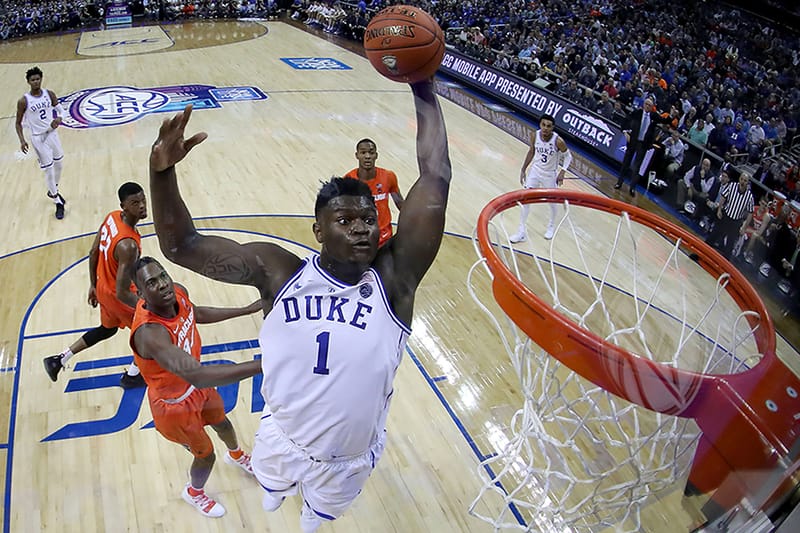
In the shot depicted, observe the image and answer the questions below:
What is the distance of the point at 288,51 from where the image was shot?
14.5m

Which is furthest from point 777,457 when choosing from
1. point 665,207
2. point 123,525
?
point 665,207

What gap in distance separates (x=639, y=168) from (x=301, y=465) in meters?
6.29

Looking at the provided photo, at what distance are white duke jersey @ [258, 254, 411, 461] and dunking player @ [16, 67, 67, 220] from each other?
17.5 feet

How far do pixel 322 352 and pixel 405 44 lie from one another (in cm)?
124

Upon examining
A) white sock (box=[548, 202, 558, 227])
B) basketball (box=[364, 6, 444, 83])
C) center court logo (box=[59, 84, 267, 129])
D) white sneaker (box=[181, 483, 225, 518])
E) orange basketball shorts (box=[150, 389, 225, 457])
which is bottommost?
center court logo (box=[59, 84, 267, 129])

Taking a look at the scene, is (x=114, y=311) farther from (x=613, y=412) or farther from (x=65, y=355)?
(x=613, y=412)

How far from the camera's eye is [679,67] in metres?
7.03

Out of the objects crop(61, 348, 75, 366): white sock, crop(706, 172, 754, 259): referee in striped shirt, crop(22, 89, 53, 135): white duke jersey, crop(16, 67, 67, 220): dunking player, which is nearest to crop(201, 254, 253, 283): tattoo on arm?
crop(706, 172, 754, 259): referee in striped shirt

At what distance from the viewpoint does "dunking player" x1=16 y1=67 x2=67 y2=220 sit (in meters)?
6.04

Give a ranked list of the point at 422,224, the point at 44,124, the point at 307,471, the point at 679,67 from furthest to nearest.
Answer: the point at 679,67, the point at 44,124, the point at 307,471, the point at 422,224

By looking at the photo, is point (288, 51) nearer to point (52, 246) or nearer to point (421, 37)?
point (52, 246)

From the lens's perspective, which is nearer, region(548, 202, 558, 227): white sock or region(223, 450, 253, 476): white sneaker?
region(223, 450, 253, 476): white sneaker

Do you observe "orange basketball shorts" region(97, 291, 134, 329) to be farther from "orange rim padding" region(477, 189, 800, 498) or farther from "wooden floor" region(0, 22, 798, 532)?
"orange rim padding" region(477, 189, 800, 498)

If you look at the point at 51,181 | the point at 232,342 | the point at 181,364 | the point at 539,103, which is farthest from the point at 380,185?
the point at 539,103
